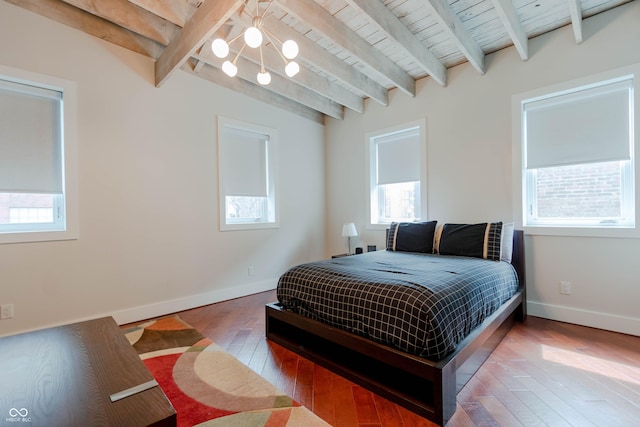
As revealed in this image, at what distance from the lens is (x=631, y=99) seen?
8.18ft

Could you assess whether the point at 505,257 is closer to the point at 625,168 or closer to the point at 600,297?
the point at 600,297

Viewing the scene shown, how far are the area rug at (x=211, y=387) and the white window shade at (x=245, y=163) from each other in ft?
6.38

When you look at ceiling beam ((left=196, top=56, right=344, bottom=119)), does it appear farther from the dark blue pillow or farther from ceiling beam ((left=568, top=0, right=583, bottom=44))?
ceiling beam ((left=568, top=0, right=583, bottom=44))

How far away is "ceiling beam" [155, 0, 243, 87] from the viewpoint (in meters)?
2.28

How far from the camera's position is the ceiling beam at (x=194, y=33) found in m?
2.28

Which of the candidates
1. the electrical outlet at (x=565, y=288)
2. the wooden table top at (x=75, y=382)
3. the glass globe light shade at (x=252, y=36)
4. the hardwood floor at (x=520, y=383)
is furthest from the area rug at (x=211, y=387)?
the electrical outlet at (x=565, y=288)

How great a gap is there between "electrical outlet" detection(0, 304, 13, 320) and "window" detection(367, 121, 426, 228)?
12.6ft

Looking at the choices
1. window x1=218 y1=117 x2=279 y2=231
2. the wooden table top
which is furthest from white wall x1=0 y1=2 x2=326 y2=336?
the wooden table top

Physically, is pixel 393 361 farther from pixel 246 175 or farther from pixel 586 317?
pixel 246 175

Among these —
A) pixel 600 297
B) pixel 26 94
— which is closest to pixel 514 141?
pixel 600 297

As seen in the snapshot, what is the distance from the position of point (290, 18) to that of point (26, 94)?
7.79 ft

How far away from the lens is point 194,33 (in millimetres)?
2582

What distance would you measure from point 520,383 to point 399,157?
114 inches

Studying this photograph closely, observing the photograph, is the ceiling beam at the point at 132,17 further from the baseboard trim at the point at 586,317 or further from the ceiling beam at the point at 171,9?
the baseboard trim at the point at 586,317
